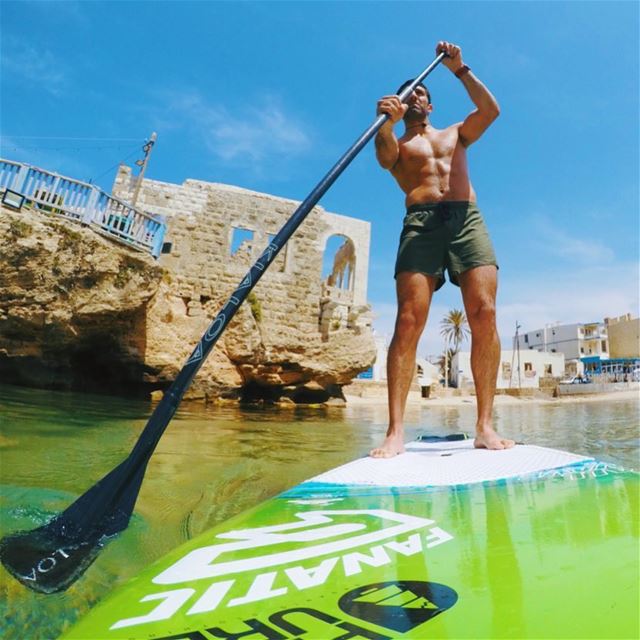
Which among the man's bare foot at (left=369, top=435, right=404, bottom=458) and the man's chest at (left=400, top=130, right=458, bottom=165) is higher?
the man's chest at (left=400, top=130, right=458, bottom=165)

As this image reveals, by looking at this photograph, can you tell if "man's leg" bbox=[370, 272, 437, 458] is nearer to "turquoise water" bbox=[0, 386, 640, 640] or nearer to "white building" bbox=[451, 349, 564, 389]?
"turquoise water" bbox=[0, 386, 640, 640]

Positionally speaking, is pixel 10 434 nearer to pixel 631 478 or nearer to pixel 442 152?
pixel 442 152

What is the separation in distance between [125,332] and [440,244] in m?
7.04

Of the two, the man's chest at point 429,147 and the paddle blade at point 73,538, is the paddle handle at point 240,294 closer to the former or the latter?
the paddle blade at point 73,538

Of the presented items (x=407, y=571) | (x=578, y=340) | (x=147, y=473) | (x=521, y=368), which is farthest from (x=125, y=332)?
(x=578, y=340)

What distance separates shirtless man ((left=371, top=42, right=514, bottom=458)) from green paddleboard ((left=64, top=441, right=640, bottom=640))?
1009 millimetres

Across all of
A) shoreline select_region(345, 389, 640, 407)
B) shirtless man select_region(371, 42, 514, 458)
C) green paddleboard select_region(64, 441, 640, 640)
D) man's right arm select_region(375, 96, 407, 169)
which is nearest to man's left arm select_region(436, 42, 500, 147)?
shirtless man select_region(371, 42, 514, 458)

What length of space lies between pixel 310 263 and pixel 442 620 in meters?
9.82

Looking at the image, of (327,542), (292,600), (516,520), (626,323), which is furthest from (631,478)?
(626,323)

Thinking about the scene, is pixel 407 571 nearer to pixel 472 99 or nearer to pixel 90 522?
pixel 90 522

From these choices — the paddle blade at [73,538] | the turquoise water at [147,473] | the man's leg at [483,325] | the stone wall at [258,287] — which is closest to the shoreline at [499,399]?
the stone wall at [258,287]

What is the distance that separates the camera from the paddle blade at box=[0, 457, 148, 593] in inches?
43.9

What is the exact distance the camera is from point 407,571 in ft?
2.80

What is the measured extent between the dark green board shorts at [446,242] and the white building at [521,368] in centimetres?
3775
